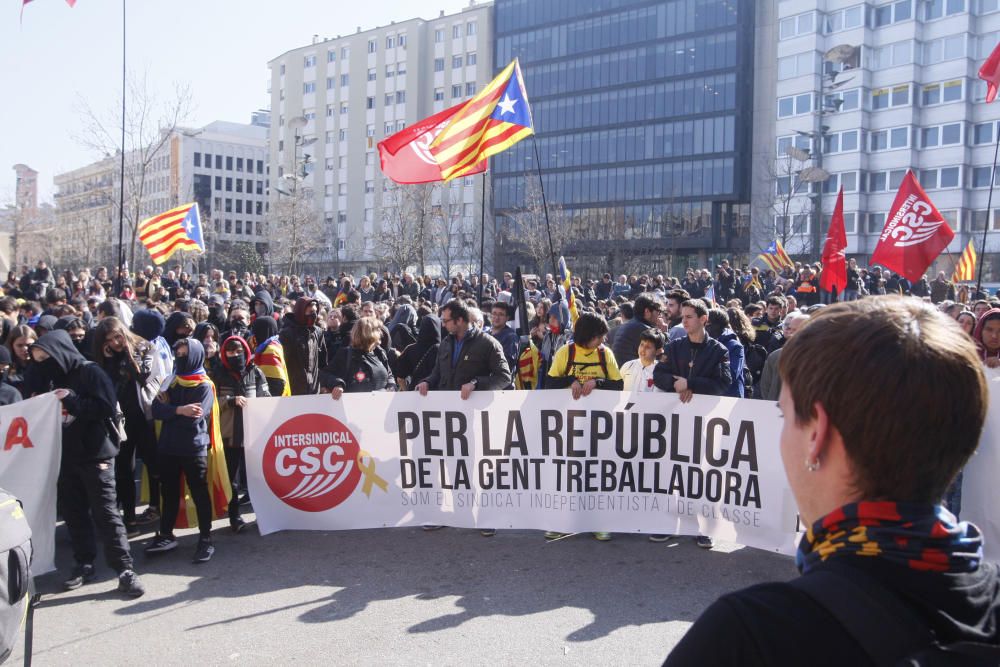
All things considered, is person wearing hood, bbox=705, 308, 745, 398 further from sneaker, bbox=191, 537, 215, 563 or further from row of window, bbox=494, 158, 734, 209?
row of window, bbox=494, 158, 734, 209

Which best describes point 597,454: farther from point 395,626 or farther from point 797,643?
point 797,643

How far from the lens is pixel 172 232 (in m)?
17.4

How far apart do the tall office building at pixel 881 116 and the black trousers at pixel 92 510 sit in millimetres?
54934

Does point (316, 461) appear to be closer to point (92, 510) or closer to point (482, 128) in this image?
point (92, 510)

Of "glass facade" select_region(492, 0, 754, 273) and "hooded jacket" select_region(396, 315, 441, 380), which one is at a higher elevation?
"glass facade" select_region(492, 0, 754, 273)

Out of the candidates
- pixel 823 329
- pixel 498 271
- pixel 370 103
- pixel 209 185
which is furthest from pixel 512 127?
pixel 209 185

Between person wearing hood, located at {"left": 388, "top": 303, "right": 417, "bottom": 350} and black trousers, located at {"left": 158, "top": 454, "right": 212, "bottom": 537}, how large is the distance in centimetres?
456

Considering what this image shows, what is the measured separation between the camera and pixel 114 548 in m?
5.84

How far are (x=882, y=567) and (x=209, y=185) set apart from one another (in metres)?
121

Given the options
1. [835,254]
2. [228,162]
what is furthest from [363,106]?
[835,254]

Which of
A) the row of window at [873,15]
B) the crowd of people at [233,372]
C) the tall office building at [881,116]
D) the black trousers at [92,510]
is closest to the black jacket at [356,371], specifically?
the crowd of people at [233,372]

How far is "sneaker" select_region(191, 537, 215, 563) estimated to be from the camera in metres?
6.57

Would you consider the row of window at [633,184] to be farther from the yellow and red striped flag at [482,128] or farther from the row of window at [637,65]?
the yellow and red striped flag at [482,128]

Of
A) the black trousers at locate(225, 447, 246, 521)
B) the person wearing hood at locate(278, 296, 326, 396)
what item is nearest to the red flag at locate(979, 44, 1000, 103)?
the person wearing hood at locate(278, 296, 326, 396)
